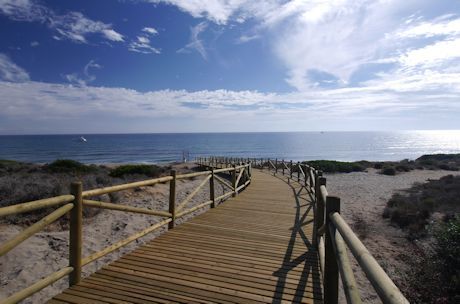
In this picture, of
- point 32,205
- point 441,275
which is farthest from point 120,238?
point 441,275

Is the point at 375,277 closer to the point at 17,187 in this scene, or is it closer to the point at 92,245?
the point at 92,245

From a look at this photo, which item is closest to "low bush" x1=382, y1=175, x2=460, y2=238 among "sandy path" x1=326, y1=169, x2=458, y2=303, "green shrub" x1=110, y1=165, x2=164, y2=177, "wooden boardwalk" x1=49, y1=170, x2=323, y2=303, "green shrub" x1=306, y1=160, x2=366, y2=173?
"sandy path" x1=326, y1=169, x2=458, y2=303

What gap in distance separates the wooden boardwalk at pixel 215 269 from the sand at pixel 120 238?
234 centimetres

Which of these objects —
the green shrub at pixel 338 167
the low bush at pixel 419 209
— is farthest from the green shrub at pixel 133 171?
the green shrub at pixel 338 167

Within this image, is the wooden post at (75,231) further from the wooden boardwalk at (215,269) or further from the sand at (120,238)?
the sand at (120,238)

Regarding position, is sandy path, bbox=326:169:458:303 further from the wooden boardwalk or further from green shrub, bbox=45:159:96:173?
green shrub, bbox=45:159:96:173

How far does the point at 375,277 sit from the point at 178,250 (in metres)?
3.68

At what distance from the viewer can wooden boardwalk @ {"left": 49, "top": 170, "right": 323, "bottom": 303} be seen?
3332 millimetres

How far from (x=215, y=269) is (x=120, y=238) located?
6.07 meters

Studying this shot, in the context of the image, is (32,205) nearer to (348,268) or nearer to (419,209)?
(348,268)

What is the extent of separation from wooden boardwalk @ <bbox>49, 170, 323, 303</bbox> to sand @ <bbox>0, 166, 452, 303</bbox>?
2.34 metres

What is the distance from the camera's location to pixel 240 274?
3.89 m

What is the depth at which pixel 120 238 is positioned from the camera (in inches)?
361

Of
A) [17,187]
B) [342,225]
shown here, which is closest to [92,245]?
[17,187]
